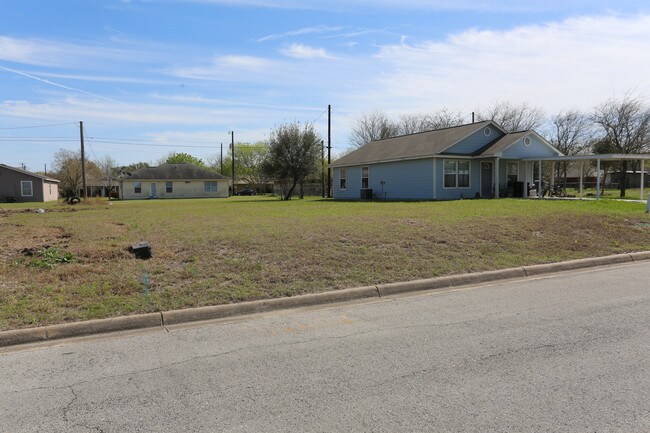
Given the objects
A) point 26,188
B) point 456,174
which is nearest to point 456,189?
point 456,174

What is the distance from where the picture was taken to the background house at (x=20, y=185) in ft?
149

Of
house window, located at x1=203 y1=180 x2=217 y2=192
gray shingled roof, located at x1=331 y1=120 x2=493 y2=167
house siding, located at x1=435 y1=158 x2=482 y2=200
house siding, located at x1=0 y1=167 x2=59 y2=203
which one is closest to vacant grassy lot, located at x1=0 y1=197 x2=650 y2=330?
house siding, located at x1=435 y1=158 x2=482 y2=200

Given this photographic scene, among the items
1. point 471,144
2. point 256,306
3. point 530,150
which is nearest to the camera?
point 256,306

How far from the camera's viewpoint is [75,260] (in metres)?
8.12

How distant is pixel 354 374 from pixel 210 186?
5785 cm

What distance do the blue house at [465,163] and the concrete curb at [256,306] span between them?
17381mm

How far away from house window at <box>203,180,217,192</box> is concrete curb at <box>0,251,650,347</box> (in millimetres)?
53988

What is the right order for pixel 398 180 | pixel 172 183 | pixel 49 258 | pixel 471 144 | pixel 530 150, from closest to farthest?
pixel 49 258
pixel 471 144
pixel 530 150
pixel 398 180
pixel 172 183

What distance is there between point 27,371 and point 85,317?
4.49 ft

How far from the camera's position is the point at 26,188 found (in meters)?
46.2

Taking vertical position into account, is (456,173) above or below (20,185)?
below

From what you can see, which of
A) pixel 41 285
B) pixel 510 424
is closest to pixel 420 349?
pixel 510 424

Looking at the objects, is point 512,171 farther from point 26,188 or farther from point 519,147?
point 26,188

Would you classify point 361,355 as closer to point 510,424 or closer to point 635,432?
point 510,424
